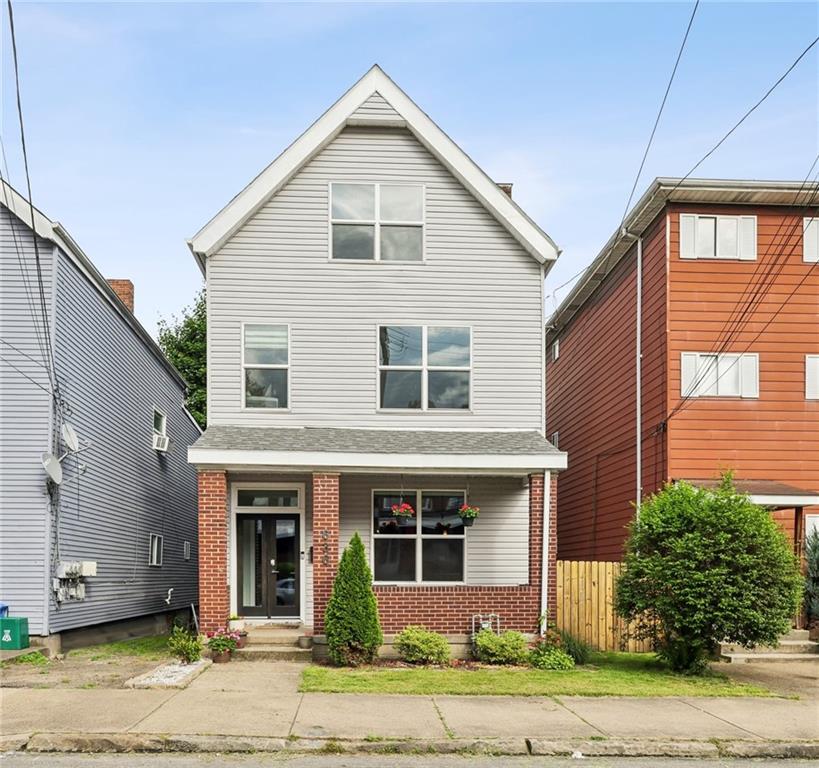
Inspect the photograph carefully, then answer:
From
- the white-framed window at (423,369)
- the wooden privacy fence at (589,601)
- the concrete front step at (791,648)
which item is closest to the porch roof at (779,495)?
the concrete front step at (791,648)

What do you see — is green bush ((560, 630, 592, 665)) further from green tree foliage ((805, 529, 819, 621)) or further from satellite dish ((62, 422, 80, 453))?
satellite dish ((62, 422, 80, 453))

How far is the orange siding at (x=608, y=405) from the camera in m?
18.9

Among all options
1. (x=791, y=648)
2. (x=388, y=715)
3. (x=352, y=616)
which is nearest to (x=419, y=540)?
(x=352, y=616)

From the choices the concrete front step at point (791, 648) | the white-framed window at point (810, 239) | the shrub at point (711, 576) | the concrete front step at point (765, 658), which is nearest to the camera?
the shrub at point (711, 576)

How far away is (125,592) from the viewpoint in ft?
67.1

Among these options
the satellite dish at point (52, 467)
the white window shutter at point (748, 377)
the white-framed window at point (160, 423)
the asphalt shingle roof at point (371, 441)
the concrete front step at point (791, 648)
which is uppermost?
the white window shutter at point (748, 377)

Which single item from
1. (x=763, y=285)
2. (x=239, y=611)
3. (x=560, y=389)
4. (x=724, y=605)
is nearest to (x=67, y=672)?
(x=239, y=611)

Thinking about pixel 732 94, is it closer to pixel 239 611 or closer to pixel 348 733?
pixel 348 733

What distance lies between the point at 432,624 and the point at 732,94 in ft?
30.7

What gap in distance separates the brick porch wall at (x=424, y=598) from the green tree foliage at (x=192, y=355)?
2494 cm

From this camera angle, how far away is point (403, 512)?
16719mm

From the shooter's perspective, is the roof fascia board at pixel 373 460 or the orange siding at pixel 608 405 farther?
the orange siding at pixel 608 405

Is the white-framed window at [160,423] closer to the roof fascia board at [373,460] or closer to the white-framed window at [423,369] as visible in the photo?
the white-framed window at [423,369]

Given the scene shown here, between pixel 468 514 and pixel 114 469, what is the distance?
7928mm
